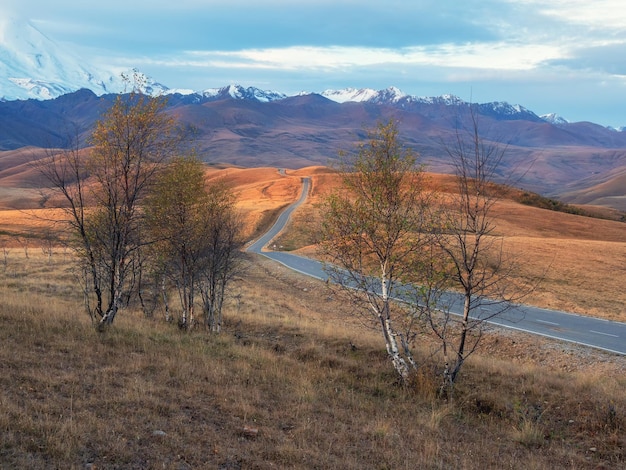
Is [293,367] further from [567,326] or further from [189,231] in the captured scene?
[567,326]

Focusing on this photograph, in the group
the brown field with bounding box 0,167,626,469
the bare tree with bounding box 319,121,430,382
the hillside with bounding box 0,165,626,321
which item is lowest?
the hillside with bounding box 0,165,626,321

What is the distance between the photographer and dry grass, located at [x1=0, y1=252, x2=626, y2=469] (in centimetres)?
635

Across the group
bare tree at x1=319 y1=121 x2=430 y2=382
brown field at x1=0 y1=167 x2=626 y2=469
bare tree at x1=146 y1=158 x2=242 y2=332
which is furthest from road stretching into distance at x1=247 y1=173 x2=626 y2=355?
bare tree at x1=319 y1=121 x2=430 y2=382

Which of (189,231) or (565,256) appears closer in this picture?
(189,231)

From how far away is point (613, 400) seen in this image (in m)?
10.4

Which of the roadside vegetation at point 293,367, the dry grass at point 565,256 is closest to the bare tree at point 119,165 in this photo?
the roadside vegetation at point 293,367

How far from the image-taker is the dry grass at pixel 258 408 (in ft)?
20.8

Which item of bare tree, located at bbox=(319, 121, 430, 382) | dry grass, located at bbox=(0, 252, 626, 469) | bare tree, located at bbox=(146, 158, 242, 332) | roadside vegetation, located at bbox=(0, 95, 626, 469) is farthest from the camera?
bare tree, located at bbox=(146, 158, 242, 332)

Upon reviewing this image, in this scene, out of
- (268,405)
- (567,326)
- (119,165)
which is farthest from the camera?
(567,326)

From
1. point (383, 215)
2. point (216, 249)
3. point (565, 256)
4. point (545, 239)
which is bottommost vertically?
point (565, 256)

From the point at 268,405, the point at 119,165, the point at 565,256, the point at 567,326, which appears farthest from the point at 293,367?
the point at 565,256

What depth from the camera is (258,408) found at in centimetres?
844

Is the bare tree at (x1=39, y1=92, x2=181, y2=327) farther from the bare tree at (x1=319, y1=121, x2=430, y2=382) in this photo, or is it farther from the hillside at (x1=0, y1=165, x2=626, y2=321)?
the bare tree at (x1=319, y1=121, x2=430, y2=382)

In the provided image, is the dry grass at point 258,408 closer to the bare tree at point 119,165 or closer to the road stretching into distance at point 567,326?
the bare tree at point 119,165
